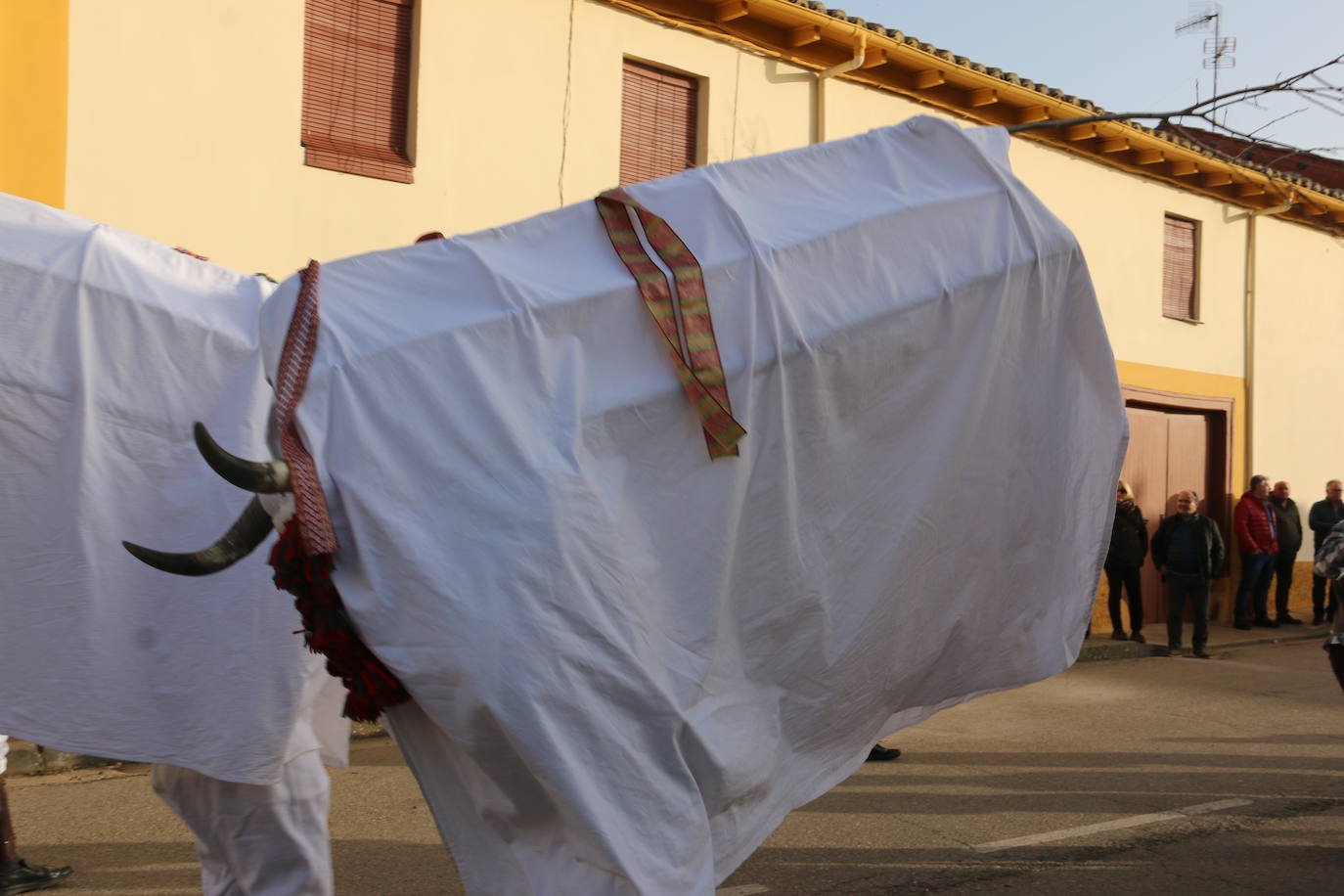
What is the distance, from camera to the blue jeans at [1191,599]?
12566 mm

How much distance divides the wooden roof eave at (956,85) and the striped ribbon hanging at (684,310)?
24.1 ft

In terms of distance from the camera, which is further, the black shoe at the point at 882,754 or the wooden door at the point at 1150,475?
the wooden door at the point at 1150,475

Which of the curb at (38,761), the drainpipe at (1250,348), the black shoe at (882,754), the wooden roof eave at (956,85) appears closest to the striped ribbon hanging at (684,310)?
the curb at (38,761)

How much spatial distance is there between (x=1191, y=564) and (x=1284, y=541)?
3.89 meters

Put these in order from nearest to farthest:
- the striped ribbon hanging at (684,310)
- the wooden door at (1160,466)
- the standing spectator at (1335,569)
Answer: the striped ribbon hanging at (684,310) < the standing spectator at (1335,569) < the wooden door at (1160,466)

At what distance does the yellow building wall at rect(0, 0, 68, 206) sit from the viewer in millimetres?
7734

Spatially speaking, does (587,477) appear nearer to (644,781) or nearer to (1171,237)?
(644,781)

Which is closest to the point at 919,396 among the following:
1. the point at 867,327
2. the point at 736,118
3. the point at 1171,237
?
the point at 867,327

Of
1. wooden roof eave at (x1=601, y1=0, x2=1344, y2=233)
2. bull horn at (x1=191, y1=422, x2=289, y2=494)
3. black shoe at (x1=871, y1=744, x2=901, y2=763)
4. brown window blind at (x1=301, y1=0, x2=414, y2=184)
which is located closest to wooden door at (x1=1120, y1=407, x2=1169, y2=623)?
wooden roof eave at (x1=601, y1=0, x2=1344, y2=233)

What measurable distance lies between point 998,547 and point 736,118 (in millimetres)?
8609

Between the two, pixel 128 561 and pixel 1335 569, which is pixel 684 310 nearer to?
pixel 128 561

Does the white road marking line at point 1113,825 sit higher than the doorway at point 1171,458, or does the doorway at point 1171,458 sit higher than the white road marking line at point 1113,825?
the doorway at point 1171,458

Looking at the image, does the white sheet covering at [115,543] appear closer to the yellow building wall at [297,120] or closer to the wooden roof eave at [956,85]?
the yellow building wall at [297,120]

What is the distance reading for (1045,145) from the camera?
14.3 m
